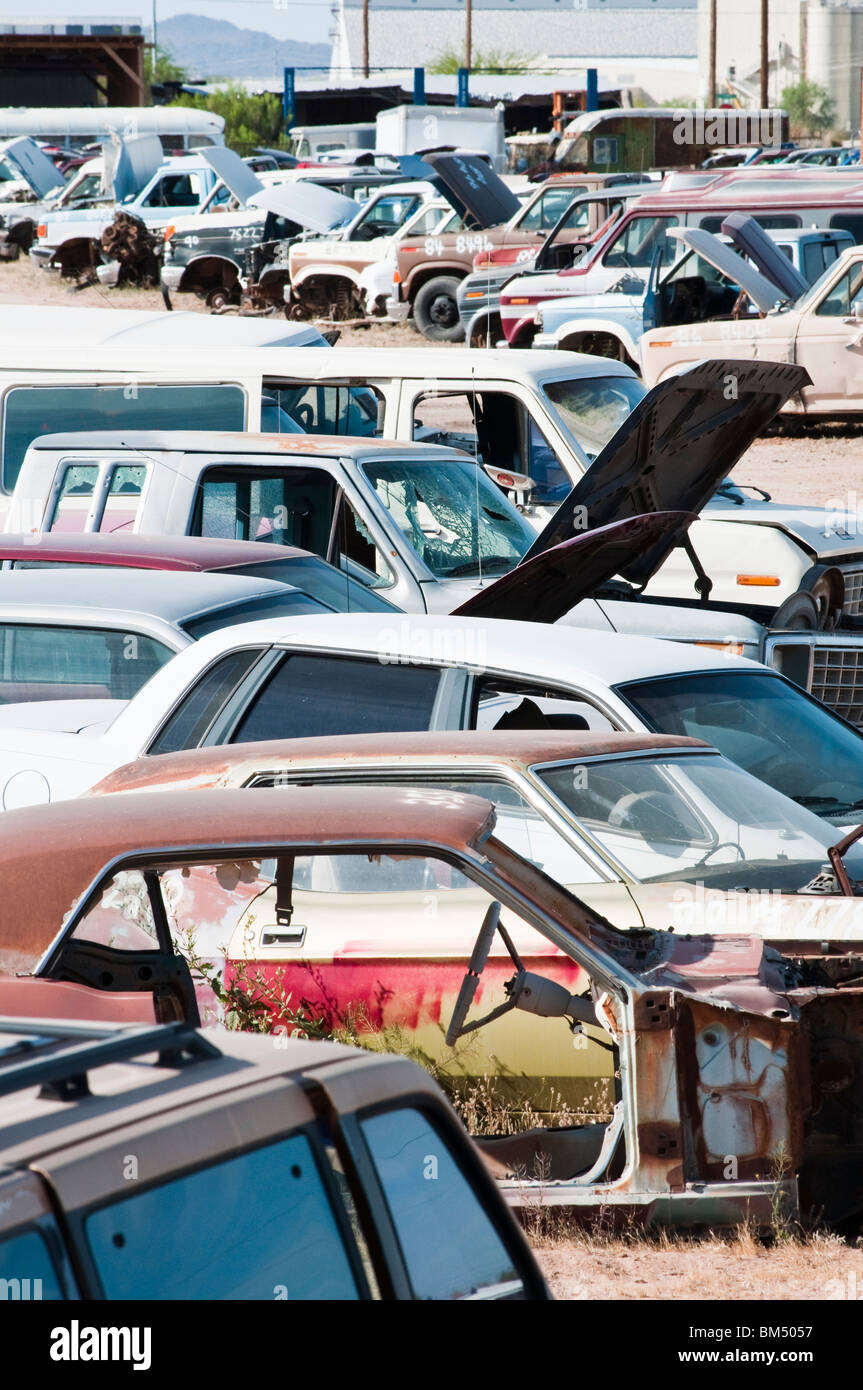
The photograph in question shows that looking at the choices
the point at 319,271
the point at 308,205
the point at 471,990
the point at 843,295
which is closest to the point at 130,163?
the point at 308,205

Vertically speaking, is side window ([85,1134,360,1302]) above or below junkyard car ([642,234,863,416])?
below

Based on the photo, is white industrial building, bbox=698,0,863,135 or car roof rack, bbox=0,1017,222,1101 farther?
white industrial building, bbox=698,0,863,135

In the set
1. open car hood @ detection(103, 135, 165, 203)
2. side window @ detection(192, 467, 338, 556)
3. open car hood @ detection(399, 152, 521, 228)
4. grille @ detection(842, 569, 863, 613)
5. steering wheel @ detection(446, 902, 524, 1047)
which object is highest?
open car hood @ detection(103, 135, 165, 203)

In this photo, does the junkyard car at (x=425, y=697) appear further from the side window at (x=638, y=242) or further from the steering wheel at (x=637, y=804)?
the side window at (x=638, y=242)

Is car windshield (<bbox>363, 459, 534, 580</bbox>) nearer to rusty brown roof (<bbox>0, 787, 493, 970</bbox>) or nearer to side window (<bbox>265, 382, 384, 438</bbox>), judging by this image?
side window (<bbox>265, 382, 384, 438</bbox>)

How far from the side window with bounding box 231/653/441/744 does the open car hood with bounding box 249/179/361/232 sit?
20.3 m

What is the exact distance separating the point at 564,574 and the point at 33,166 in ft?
96.1

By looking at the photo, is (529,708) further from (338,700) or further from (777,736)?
(777,736)

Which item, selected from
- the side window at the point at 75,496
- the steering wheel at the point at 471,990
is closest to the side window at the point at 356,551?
the side window at the point at 75,496

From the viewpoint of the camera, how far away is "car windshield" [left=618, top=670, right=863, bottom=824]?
534cm

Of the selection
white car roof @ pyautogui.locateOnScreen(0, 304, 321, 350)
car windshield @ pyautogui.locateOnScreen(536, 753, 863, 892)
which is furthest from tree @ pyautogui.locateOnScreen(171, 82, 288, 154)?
car windshield @ pyautogui.locateOnScreen(536, 753, 863, 892)

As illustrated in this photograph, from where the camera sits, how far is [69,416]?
10055 mm

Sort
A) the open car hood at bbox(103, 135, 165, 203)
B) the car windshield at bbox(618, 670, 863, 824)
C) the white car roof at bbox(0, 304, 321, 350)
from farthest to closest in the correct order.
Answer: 1. the open car hood at bbox(103, 135, 165, 203)
2. the white car roof at bbox(0, 304, 321, 350)
3. the car windshield at bbox(618, 670, 863, 824)

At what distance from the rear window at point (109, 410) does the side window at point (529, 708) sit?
4615 millimetres
